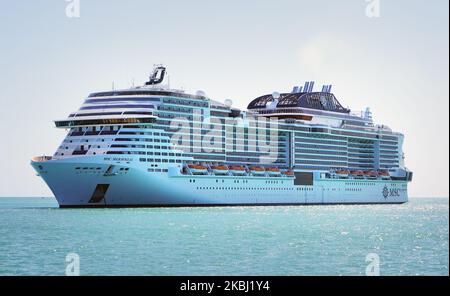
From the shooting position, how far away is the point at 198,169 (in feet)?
260

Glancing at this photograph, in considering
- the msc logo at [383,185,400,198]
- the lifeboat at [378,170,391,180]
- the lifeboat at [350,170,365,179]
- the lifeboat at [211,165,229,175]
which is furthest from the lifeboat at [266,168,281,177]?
the lifeboat at [378,170,391,180]

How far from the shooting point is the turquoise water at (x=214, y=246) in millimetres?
32406

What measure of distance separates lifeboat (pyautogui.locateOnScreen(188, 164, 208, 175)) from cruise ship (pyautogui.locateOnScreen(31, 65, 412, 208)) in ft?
0.42

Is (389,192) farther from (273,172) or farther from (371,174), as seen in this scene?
(273,172)

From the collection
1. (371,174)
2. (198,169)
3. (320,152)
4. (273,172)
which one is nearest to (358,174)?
(371,174)

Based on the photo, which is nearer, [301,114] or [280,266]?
[280,266]

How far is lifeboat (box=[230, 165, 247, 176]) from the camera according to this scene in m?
85.1

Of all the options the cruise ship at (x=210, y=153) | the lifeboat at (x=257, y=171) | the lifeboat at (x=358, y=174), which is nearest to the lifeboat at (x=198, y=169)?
the cruise ship at (x=210, y=153)

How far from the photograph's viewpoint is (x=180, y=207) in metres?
77.2
